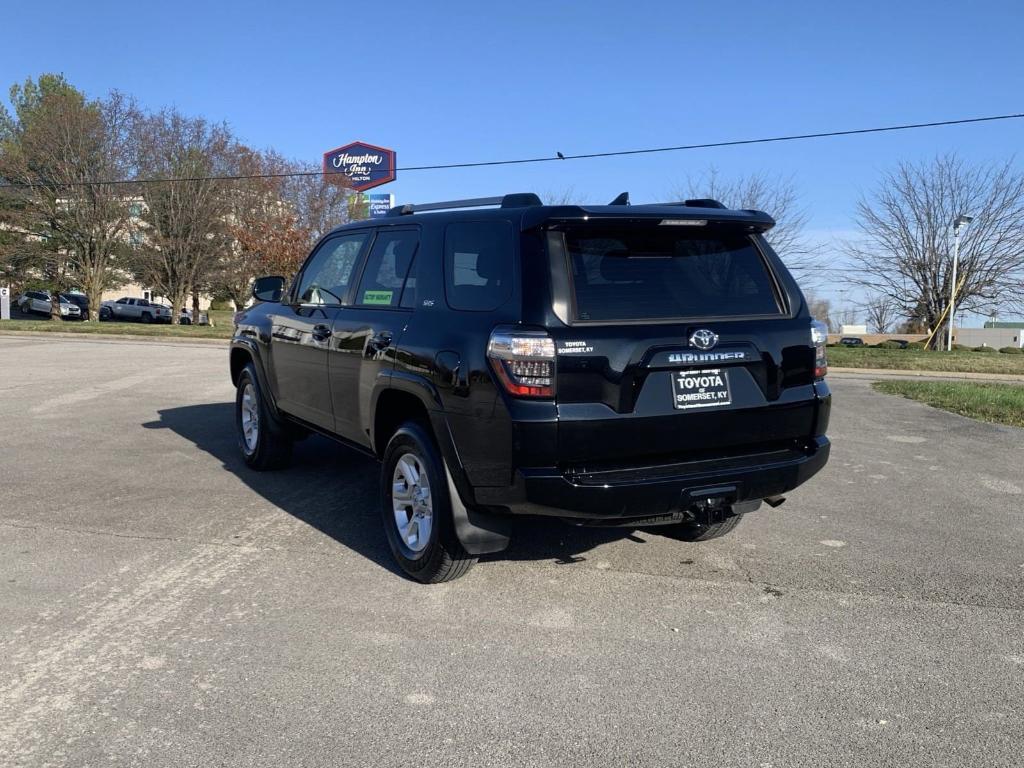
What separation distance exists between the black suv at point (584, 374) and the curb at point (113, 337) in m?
22.8

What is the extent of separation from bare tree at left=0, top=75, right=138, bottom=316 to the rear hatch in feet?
135

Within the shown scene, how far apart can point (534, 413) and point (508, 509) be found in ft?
1.67

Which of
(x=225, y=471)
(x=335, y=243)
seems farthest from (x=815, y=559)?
(x=225, y=471)

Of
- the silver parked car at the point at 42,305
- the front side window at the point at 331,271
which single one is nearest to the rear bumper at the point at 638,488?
the front side window at the point at 331,271

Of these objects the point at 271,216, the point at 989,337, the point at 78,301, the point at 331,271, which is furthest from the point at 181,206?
the point at 989,337

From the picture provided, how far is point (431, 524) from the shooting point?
164 inches

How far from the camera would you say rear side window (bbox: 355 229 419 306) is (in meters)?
4.76

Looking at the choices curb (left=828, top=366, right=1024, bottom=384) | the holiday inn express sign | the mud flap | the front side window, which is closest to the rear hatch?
the mud flap

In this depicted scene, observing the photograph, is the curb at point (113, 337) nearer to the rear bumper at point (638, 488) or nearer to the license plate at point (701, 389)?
the rear bumper at point (638, 488)

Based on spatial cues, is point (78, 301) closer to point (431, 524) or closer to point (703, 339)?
point (431, 524)

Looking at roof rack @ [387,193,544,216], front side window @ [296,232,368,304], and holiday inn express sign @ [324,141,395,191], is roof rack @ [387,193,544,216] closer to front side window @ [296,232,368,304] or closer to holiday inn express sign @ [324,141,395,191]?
front side window @ [296,232,368,304]

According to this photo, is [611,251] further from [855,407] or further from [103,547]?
[855,407]

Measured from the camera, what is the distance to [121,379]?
1332 cm

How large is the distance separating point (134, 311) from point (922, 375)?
46.1 m
